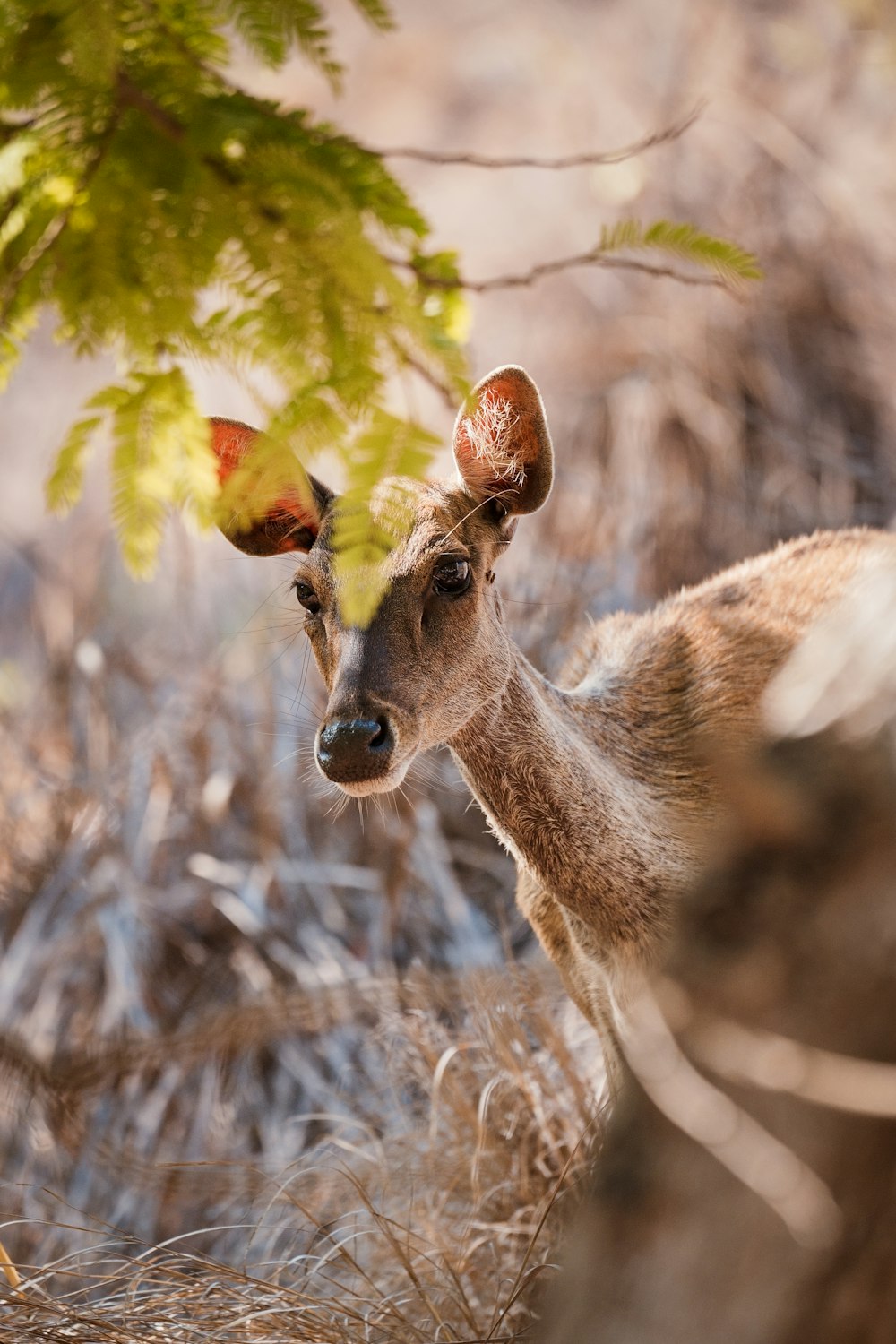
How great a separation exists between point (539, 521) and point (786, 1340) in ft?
17.2

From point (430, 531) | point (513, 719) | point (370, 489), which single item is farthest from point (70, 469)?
point (513, 719)

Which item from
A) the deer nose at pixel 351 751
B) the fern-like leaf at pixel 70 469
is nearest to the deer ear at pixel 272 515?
the deer nose at pixel 351 751

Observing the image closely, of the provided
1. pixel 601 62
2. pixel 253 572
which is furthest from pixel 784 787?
pixel 601 62

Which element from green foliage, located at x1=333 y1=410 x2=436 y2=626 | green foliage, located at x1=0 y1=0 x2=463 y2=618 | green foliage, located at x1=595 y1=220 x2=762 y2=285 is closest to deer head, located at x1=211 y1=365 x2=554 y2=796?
green foliage, located at x1=595 y1=220 x2=762 y2=285

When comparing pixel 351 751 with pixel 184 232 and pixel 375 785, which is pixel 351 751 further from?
pixel 184 232

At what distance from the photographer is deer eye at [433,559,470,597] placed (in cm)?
279

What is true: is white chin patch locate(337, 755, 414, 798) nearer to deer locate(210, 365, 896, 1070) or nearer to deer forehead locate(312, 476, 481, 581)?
deer locate(210, 365, 896, 1070)

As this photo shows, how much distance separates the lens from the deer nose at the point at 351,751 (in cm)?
253

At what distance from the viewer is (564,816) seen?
278cm

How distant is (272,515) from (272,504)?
191 millimetres

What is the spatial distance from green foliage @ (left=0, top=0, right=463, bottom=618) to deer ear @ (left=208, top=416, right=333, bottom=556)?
71cm

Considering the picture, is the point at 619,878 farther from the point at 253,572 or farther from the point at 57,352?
the point at 57,352

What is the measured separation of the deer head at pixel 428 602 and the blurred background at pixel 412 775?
59 cm

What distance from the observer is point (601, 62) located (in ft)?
28.0
